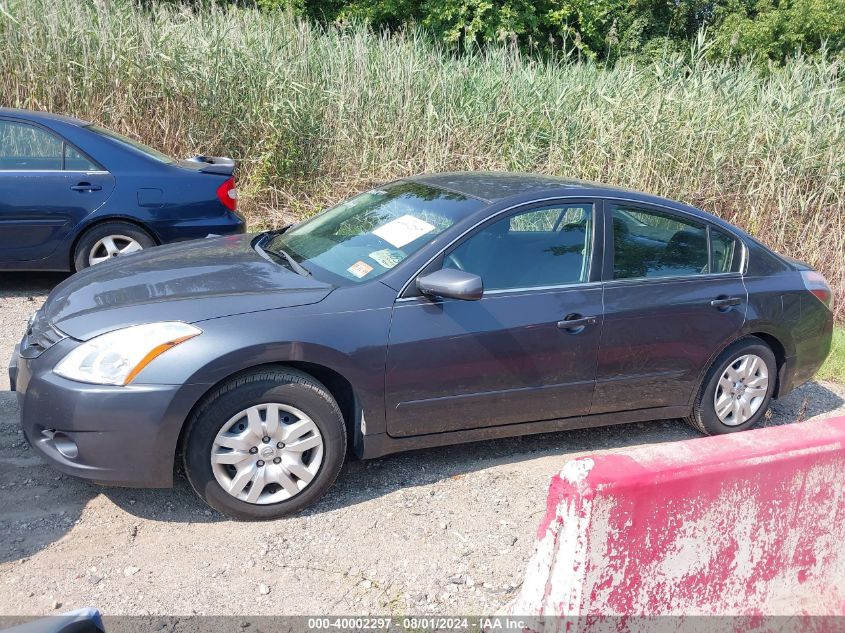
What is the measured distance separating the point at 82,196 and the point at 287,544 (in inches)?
173

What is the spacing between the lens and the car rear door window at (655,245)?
4750 mm

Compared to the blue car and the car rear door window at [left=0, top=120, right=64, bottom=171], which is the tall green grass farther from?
the car rear door window at [left=0, top=120, right=64, bottom=171]

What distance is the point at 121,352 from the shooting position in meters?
3.65

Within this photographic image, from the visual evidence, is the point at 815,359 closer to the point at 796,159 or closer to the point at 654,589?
the point at 654,589

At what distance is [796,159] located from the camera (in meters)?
9.66

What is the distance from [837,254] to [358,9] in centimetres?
1205

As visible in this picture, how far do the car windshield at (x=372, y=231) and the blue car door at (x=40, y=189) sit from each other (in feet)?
8.95

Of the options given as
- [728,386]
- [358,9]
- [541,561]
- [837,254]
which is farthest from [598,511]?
[358,9]

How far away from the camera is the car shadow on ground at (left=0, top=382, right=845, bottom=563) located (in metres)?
3.80

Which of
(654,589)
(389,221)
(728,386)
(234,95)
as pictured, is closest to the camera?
(654,589)

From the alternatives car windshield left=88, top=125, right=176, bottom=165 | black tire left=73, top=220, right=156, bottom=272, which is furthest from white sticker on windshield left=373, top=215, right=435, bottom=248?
car windshield left=88, top=125, right=176, bottom=165

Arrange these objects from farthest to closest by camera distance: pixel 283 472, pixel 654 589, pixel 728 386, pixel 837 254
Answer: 1. pixel 837 254
2. pixel 728 386
3. pixel 283 472
4. pixel 654 589

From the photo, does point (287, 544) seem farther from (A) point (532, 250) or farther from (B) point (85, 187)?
(B) point (85, 187)

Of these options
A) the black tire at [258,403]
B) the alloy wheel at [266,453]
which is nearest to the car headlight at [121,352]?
the black tire at [258,403]
